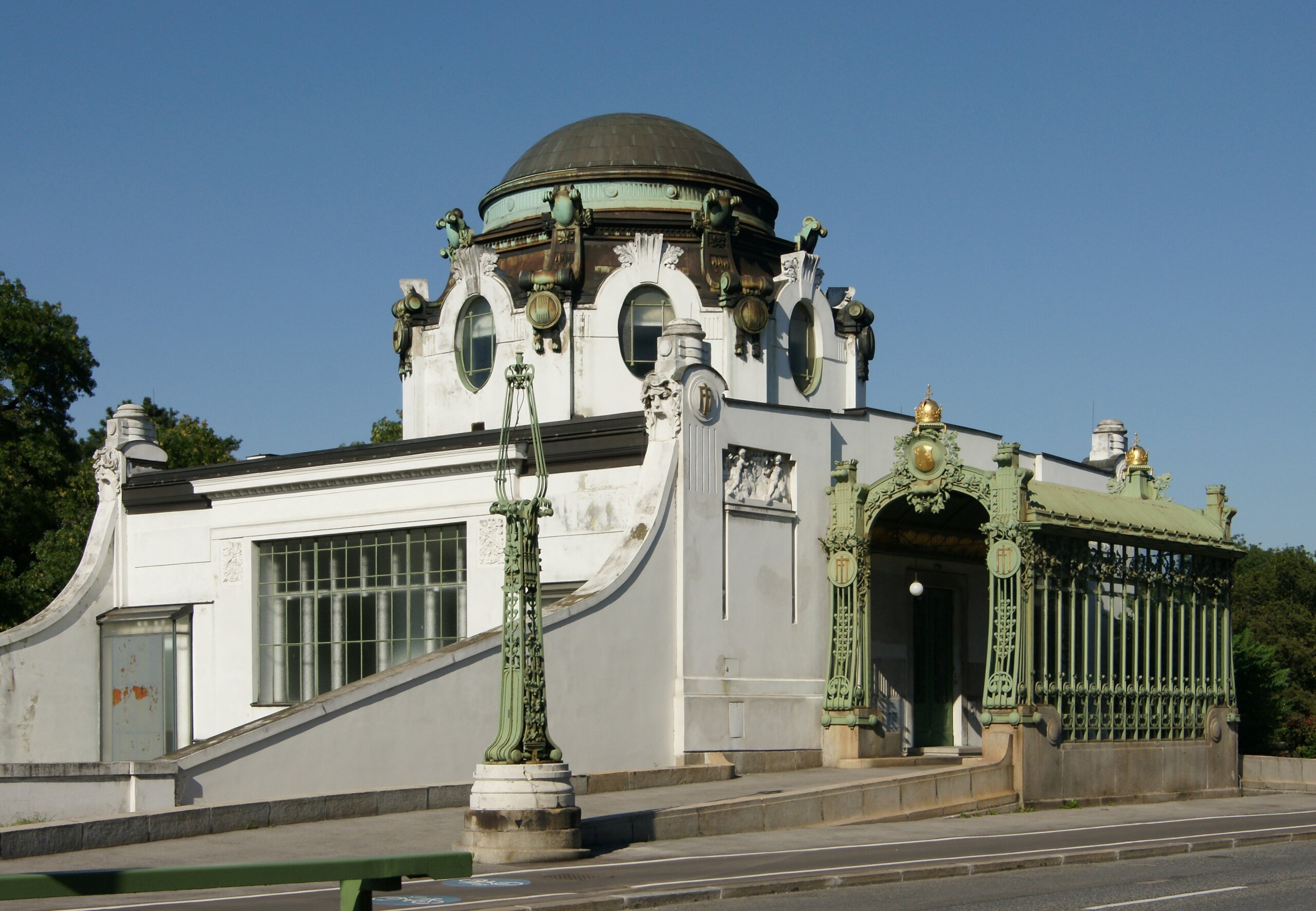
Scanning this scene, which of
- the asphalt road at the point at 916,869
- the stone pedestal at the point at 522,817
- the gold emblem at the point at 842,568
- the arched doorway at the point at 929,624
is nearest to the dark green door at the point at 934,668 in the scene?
the arched doorway at the point at 929,624

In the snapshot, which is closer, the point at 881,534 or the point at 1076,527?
the point at 1076,527

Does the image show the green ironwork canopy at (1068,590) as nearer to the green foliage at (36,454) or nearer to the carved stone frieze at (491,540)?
the carved stone frieze at (491,540)

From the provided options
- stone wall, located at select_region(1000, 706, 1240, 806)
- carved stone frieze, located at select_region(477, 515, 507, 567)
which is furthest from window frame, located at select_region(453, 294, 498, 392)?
stone wall, located at select_region(1000, 706, 1240, 806)

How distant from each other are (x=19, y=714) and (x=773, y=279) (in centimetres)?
1538

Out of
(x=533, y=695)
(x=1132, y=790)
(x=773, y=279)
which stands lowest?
(x=1132, y=790)

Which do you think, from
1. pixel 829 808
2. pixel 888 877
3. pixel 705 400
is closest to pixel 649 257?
pixel 705 400

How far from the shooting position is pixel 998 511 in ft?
76.6

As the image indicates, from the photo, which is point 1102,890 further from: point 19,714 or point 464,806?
point 19,714

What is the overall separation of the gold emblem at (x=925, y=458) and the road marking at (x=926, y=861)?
6.85 meters

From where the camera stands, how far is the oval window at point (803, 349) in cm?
2989

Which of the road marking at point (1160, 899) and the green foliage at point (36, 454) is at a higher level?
the green foliage at point (36, 454)

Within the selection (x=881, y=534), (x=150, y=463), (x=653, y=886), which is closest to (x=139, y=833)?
(x=653, y=886)

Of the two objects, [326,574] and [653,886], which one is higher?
[326,574]

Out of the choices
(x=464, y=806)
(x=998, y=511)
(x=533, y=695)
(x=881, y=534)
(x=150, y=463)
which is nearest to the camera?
(x=533, y=695)
